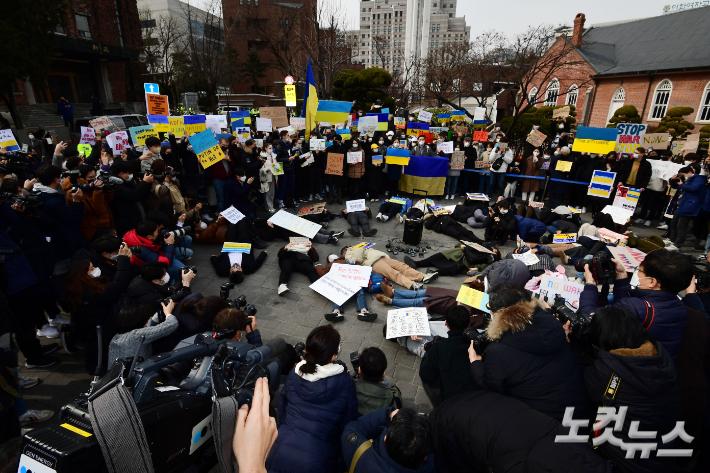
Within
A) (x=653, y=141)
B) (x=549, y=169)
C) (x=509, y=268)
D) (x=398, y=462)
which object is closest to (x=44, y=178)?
(x=398, y=462)

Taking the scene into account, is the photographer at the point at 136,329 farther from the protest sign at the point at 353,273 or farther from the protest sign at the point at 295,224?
the protest sign at the point at 295,224

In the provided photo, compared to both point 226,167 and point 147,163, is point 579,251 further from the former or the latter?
point 147,163

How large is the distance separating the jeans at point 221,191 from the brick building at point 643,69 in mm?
20833

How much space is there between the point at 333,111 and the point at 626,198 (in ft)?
29.6

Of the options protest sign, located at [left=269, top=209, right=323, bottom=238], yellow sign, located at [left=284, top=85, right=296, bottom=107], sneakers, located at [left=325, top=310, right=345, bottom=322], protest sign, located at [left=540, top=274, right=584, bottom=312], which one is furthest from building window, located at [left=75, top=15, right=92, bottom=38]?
protest sign, located at [left=540, top=274, right=584, bottom=312]

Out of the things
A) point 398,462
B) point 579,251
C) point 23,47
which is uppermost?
point 23,47

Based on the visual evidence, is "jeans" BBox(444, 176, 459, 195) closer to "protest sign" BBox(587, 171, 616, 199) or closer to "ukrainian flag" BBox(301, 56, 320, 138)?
"protest sign" BBox(587, 171, 616, 199)

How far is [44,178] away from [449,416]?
5835 millimetres

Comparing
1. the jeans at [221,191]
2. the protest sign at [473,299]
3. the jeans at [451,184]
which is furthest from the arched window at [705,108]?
the jeans at [221,191]

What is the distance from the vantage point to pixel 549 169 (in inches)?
431

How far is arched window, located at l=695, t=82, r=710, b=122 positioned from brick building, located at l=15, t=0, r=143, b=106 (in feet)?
136

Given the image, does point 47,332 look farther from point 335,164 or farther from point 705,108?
point 705,108

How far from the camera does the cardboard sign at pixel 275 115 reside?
12086 mm

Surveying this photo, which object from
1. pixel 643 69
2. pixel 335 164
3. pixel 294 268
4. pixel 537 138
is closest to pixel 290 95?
pixel 335 164
